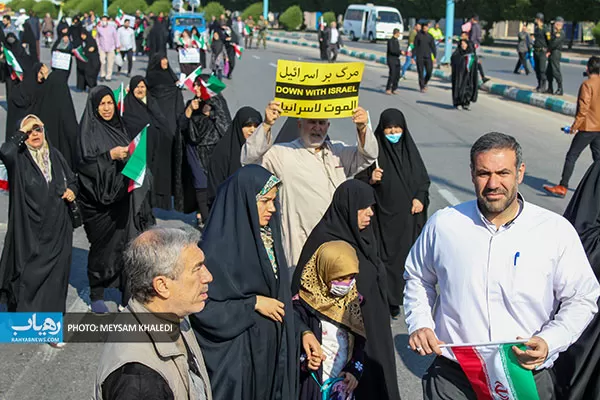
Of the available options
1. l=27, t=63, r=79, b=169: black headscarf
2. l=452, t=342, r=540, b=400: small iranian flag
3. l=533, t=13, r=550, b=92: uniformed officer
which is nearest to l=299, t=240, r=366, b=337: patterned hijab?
l=452, t=342, r=540, b=400: small iranian flag

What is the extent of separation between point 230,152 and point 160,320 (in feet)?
15.5

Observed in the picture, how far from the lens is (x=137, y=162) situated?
5.79m

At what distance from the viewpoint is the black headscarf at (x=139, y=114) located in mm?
8219

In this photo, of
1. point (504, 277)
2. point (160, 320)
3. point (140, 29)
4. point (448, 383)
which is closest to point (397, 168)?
point (448, 383)

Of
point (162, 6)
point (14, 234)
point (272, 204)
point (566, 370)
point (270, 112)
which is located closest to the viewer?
point (272, 204)

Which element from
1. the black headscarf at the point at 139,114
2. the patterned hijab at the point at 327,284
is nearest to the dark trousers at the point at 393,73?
the black headscarf at the point at 139,114

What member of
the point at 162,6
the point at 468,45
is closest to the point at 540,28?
the point at 468,45

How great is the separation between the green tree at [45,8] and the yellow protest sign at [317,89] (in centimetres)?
5710

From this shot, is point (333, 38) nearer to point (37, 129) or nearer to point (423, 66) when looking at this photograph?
point (423, 66)

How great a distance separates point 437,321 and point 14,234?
326 centimetres

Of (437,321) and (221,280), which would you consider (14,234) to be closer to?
(221,280)

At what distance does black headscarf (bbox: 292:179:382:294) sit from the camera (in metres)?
4.26

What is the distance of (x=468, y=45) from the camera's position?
59.6 feet

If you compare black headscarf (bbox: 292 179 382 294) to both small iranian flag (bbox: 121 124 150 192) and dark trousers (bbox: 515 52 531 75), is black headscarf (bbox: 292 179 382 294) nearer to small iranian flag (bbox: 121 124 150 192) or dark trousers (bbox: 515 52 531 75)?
small iranian flag (bbox: 121 124 150 192)
